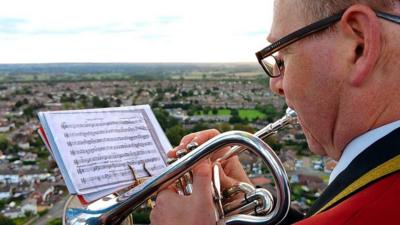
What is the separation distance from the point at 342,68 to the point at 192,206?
0.46 m

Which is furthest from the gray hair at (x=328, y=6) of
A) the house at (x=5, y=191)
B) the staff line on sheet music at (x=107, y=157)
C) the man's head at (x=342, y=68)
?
the house at (x=5, y=191)

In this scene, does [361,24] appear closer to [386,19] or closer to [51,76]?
[386,19]

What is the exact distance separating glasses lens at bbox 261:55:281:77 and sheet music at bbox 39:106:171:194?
0.48 metres

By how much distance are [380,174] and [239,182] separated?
0.77 metres

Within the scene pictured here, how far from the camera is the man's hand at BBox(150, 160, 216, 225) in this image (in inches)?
46.6

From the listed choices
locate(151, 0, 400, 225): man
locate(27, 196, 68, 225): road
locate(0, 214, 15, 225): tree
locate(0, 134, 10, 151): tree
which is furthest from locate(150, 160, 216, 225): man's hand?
locate(0, 134, 10, 151): tree

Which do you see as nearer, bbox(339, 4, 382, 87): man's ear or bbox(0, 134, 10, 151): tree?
bbox(339, 4, 382, 87): man's ear

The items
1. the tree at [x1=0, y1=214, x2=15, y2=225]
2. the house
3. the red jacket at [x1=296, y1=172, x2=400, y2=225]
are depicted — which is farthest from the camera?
the house

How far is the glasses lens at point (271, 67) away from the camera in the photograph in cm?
119

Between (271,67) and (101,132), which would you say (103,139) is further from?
(271,67)

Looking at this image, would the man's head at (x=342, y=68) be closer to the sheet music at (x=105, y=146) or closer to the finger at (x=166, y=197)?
the finger at (x=166, y=197)

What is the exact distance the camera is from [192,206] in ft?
3.93

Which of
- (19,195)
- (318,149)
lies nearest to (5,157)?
(19,195)

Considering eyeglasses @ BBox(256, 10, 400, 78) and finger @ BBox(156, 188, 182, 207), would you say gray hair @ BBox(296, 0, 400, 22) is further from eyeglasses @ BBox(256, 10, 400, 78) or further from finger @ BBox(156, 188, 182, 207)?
finger @ BBox(156, 188, 182, 207)
